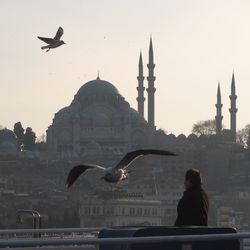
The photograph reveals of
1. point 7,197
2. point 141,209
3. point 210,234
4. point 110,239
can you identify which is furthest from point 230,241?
point 7,197

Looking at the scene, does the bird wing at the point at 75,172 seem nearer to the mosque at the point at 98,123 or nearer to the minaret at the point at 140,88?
the minaret at the point at 140,88

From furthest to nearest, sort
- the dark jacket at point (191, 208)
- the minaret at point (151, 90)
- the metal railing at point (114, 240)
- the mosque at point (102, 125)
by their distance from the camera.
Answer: the mosque at point (102, 125) → the minaret at point (151, 90) → the dark jacket at point (191, 208) → the metal railing at point (114, 240)

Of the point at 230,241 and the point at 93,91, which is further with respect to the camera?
the point at 93,91

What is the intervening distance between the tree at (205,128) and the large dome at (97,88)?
827 cm

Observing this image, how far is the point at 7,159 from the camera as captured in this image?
11819 cm

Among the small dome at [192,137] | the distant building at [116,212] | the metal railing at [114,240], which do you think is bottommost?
the metal railing at [114,240]

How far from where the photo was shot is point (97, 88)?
12356 centimetres

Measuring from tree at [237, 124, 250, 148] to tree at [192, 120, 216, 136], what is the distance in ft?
6.79

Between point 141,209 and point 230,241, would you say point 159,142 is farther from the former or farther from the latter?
point 230,241

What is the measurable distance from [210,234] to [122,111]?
118934 millimetres

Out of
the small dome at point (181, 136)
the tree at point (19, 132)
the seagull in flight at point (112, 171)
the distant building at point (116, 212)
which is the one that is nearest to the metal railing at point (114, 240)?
the seagull in flight at point (112, 171)

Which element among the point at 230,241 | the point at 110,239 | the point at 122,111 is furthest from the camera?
the point at 122,111

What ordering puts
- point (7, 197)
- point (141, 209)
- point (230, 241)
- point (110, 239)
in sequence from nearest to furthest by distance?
1. point (110, 239)
2. point (230, 241)
3. point (141, 209)
4. point (7, 197)

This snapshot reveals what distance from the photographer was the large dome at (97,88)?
124m
